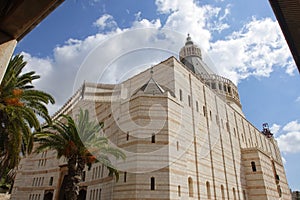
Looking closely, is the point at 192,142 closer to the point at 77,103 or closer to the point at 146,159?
the point at 146,159

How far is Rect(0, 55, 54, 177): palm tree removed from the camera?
9891 millimetres

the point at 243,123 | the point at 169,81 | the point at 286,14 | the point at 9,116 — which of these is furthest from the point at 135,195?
the point at 243,123

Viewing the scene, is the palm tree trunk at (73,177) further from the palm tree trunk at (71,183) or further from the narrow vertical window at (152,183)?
the narrow vertical window at (152,183)

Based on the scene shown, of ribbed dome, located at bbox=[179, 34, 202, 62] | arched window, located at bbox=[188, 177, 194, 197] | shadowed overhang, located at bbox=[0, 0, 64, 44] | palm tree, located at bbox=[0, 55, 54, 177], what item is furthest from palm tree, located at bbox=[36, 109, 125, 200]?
ribbed dome, located at bbox=[179, 34, 202, 62]

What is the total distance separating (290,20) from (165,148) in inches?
528

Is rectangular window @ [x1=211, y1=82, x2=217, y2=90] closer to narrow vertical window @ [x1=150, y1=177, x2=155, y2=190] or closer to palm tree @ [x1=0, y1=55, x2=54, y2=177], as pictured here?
narrow vertical window @ [x1=150, y1=177, x2=155, y2=190]

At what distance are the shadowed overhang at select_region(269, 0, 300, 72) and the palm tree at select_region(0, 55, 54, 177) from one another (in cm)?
1052

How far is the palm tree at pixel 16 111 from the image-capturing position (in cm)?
989

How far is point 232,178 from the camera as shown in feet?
77.2

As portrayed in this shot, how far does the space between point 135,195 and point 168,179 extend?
2.26 m

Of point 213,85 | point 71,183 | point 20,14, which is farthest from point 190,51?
point 20,14

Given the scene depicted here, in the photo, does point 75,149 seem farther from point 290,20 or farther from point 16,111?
point 290,20

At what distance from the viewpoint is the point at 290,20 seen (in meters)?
2.27

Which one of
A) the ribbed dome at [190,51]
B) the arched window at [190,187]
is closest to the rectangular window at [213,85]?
the ribbed dome at [190,51]
